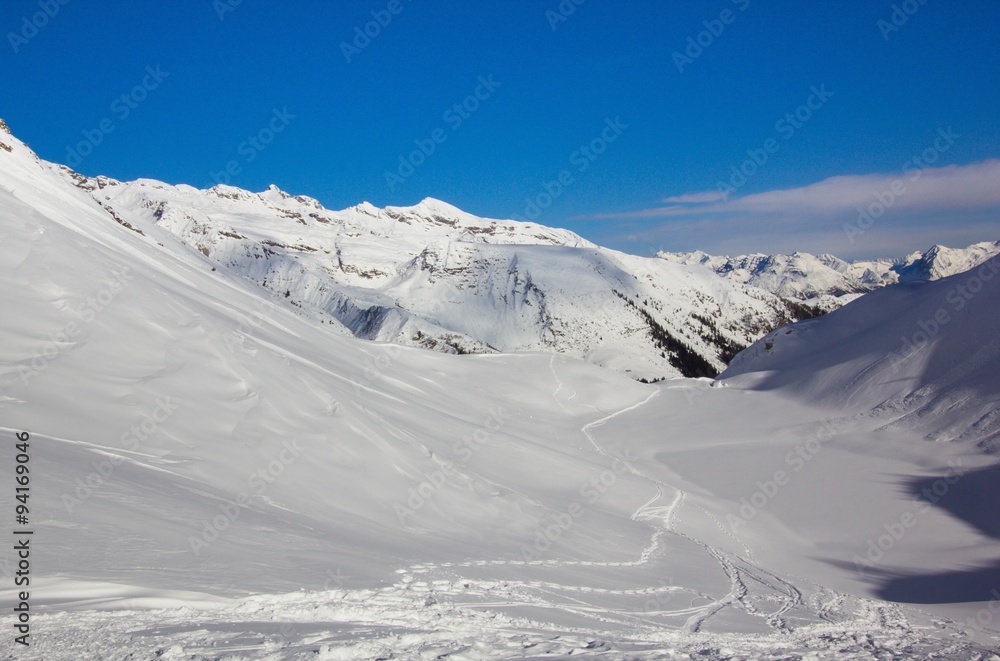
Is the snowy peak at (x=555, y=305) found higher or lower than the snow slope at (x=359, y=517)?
higher

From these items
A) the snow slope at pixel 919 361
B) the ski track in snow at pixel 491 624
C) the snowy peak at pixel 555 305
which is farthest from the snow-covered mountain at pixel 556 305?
the ski track in snow at pixel 491 624

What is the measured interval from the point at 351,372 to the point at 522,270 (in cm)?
15076

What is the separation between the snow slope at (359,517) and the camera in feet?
21.8

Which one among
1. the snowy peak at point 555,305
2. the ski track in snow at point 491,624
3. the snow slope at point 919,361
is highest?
the snowy peak at point 555,305

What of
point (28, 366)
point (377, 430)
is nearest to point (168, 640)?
point (28, 366)

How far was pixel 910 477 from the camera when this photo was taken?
24.1 meters

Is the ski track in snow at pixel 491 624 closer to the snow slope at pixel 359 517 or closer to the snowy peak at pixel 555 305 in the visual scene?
the snow slope at pixel 359 517

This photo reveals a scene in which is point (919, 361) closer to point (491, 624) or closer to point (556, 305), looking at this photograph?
point (491, 624)

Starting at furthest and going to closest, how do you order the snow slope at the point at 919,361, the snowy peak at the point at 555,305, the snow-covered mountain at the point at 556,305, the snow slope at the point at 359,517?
1. the snow-covered mountain at the point at 556,305
2. the snowy peak at the point at 555,305
3. the snow slope at the point at 919,361
4. the snow slope at the point at 359,517

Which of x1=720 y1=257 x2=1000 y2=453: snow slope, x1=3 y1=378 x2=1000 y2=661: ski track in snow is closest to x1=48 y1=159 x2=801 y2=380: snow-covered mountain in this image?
x1=720 y1=257 x2=1000 y2=453: snow slope

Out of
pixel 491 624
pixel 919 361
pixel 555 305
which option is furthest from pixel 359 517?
pixel 555 305

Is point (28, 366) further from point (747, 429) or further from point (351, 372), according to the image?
point (747, 429)

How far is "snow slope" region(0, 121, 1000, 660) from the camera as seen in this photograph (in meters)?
6.64

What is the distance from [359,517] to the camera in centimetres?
1208
